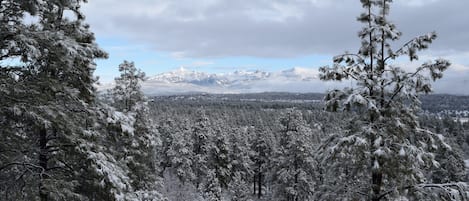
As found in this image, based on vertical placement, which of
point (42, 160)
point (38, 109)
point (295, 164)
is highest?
point (38, 109)

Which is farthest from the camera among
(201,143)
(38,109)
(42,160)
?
(201,143)

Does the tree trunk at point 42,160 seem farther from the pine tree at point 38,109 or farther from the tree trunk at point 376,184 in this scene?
the tree trunk at point 376,184

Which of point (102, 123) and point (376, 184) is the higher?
point (102, 123)

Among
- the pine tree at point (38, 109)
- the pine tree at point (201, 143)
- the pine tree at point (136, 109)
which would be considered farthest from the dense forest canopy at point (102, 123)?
the pine tree at point (201, 143)

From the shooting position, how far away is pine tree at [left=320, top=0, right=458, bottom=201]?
9906 millimetres

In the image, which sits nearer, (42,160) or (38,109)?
(38,109)

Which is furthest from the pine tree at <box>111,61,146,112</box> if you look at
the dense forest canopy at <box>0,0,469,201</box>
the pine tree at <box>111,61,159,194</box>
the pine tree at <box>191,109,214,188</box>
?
the pine tree at <box>191,109,214,188</box>

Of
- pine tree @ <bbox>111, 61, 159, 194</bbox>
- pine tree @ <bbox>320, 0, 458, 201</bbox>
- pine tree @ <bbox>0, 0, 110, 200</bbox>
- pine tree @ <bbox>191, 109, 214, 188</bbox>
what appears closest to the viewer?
pine tree @ <bbox>0, 0, 110, 200</bbox>

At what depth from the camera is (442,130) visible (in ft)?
416

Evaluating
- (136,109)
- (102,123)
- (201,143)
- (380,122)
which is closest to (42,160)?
(102,123)

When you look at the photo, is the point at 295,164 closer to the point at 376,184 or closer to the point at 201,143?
the point at 201,143

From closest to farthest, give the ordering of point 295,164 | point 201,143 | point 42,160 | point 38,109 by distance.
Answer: point 38,109 → point 42,160 → point 295,164 → point 201,143

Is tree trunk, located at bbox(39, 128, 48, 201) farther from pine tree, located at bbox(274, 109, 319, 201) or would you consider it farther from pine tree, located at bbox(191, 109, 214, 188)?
pine tree, located at bbox(191, 109, 214, 188)

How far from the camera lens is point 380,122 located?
10.3 m
